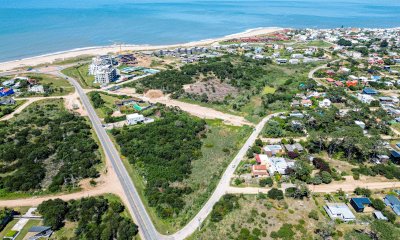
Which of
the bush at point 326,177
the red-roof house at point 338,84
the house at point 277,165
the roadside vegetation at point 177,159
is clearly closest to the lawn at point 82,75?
the roadside vegetation at point 177,159

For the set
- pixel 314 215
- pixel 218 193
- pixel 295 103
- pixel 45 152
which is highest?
pixel 45 152

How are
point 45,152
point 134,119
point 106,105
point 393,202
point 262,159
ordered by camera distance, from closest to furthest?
point 393,202 < point 262,159 < point 45,152 < point 134,119 < point 106,105

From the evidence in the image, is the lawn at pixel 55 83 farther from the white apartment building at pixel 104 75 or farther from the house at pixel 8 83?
the white apartment building at pixel 104 75

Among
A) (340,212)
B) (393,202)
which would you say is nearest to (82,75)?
(340,212)

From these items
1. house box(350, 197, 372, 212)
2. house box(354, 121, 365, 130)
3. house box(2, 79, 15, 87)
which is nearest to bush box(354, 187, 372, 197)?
house box(350, 197, 372, 212)

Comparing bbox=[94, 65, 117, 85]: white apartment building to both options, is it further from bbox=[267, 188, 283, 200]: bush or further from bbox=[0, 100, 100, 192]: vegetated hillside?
bbox=[267, 188, 283, 200]: bush

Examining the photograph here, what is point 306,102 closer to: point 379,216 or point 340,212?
point 379,216

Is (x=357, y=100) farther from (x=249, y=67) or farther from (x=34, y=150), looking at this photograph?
(x=34, y=150)
